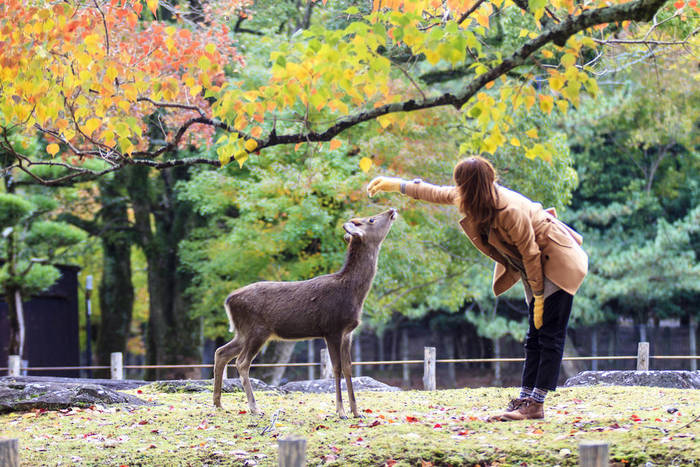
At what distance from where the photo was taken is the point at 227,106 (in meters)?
5.70

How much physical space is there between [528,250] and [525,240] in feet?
0.25

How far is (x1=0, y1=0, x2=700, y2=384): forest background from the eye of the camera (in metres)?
6.26

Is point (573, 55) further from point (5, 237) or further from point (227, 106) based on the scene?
point (5, 237)

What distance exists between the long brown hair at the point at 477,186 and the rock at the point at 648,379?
5615 millimetres

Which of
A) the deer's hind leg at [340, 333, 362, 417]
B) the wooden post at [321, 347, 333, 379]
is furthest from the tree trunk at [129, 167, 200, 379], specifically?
the deer's hind leg at [340, 333, 362, 417]

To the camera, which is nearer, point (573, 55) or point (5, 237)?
point (573, 55)

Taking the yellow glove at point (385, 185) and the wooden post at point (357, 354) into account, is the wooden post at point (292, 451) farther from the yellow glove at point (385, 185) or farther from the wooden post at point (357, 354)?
the wooden post at point (357, 354)

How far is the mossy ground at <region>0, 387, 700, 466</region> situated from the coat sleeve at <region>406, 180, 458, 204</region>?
1.72 meters

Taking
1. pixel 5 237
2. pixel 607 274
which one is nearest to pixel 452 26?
pixel 5 237

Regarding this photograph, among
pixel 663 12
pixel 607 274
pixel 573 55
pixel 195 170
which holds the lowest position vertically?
pixel 607 274

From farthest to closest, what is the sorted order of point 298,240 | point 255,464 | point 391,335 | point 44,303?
point 391,335 → point 44,303 → point 298,240 → point 255,464

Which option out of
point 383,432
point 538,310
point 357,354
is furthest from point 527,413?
point 357,354

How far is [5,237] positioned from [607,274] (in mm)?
16416

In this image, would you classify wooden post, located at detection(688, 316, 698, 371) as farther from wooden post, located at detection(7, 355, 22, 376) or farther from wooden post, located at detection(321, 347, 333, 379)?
wooden post, located at detection(7, 355, 22, 376)
